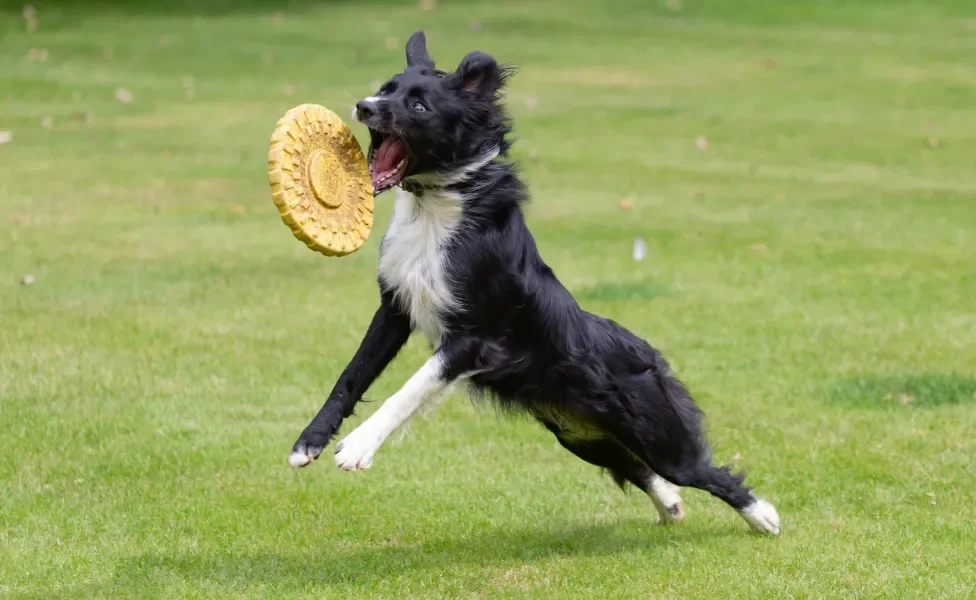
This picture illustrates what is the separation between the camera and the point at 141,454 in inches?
275

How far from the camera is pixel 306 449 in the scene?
210 inches

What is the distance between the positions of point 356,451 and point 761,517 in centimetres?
185

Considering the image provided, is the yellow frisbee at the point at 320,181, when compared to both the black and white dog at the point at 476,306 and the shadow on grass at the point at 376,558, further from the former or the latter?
the shadow on grass at the point at 376,558

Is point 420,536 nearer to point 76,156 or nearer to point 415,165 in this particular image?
point 415,165

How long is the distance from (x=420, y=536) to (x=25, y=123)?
1342 centimetres

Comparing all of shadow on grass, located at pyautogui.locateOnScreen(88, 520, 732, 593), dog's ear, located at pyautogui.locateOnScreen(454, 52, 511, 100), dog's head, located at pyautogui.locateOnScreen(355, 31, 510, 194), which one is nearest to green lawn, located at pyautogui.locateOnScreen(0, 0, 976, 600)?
shadow on grass, located at pyautogui.locateOnScreen(88, 520, 732, 593)

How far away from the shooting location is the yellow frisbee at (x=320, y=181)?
535cm

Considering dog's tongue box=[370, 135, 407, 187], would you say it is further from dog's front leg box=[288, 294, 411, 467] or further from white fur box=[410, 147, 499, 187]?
dog's front leg box=[288, 294, 411, 467]

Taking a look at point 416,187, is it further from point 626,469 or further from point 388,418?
point 626,469

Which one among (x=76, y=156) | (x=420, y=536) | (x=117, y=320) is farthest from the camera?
(x=76, y=156)

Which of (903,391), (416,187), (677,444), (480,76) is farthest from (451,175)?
(903,391)

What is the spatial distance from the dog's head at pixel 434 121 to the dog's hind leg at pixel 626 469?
126 centimetres

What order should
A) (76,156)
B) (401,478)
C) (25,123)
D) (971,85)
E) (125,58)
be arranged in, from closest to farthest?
(401,478) < (76,156) < (25,123) < (971,85) < (125,58)

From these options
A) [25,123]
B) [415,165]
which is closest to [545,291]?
[415,165]
